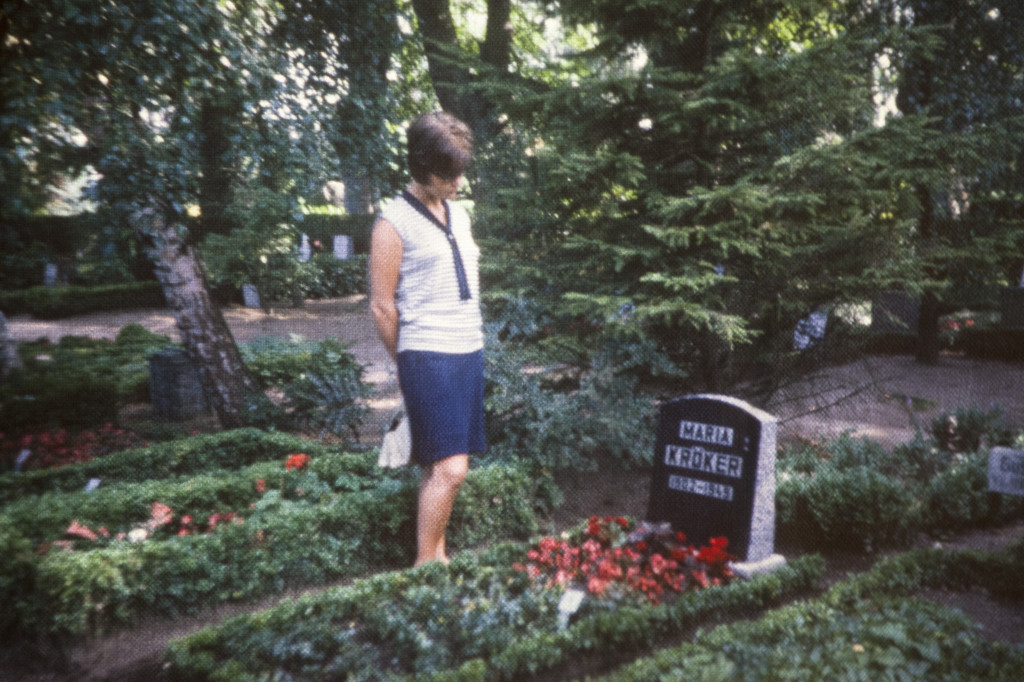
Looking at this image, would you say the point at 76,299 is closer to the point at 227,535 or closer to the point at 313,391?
the point at 313,391

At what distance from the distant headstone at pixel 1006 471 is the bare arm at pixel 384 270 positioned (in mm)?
3703

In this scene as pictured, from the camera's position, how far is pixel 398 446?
3.08 metres

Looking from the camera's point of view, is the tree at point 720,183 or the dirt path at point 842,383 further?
the dirt path at point 842,383

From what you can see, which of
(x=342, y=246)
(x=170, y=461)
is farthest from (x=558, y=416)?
(x=342, y=246)

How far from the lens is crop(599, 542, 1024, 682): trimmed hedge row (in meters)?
2.18

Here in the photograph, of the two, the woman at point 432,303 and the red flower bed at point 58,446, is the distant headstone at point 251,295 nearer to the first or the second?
the red flower bed at point 58,446

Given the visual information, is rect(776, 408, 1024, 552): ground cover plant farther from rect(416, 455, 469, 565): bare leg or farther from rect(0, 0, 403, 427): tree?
rect(0, 0, 403, 427): tree

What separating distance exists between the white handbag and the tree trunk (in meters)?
3.39

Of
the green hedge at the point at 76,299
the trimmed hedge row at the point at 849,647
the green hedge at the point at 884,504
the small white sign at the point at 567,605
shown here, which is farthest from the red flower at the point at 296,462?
the green hedge at the point at 76,299

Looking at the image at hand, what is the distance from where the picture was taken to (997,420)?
5.21 m

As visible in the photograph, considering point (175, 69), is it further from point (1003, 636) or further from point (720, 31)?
point (1003, 636)

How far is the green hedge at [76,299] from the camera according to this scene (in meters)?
15.6

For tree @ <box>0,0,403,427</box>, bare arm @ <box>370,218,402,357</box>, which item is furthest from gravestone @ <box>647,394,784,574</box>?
tree @ <box>0,0,403,427</box>

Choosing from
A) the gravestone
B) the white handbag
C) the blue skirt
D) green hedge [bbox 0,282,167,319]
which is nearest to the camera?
the blue skirt
